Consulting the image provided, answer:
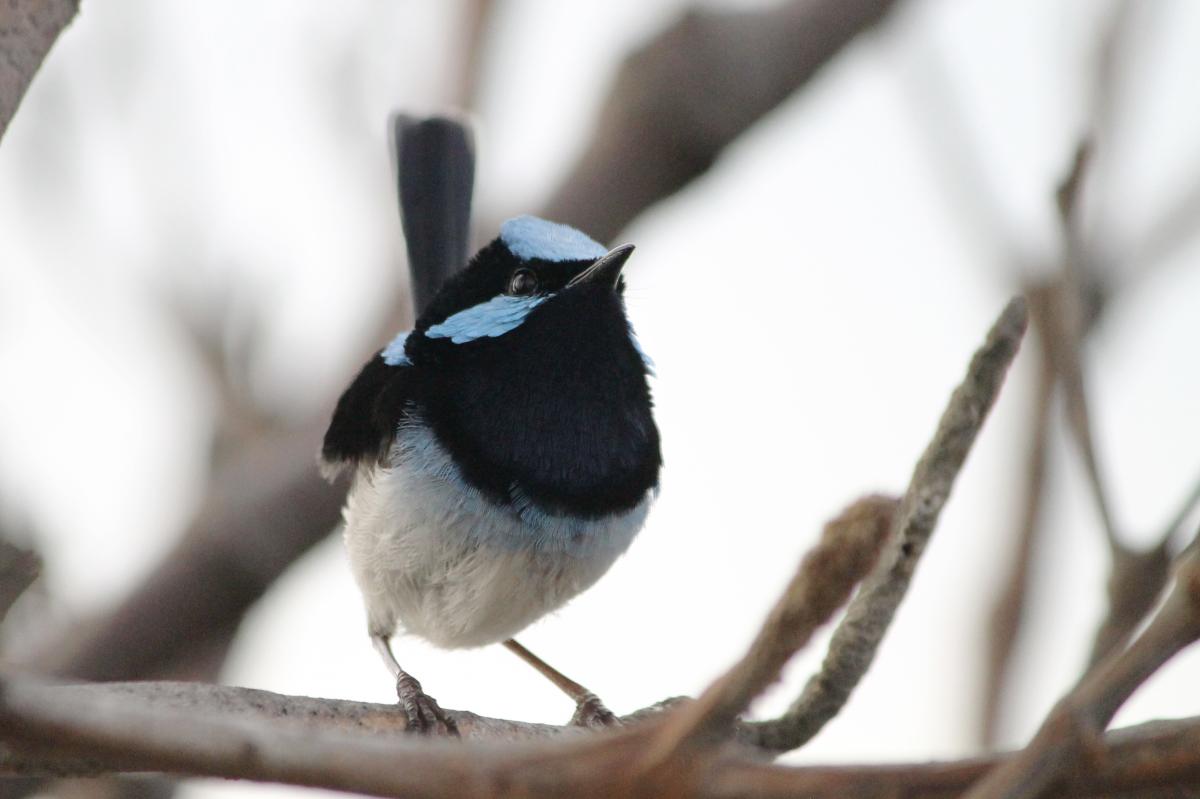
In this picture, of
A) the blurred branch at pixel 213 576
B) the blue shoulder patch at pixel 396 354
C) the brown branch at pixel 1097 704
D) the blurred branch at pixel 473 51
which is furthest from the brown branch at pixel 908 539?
the blurred branch at pixel 473 51

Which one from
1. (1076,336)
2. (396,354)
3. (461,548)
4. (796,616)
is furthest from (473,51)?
(796,616)

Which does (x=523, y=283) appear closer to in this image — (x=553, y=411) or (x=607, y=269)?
(x=607, y=269)

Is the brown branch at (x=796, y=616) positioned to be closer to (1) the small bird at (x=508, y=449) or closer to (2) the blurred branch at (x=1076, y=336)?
(2) the blurred branch at (x=1076, y=336)

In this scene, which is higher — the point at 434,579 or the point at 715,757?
the point at 715,757

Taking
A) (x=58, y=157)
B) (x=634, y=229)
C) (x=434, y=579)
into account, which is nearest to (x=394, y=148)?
(x=634, y=229)

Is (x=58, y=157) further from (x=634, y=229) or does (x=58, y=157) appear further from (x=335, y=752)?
(x=335, y=752)

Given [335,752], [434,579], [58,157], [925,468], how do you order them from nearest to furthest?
[335,752]
[925,468]
[434,579]
[58,157]

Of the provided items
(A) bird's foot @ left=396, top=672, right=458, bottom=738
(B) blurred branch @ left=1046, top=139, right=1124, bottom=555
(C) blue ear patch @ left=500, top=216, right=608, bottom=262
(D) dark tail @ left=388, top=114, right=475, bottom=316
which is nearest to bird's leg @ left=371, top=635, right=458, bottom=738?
(A) bird's foot @ left=396, top=672, right=458, bottom=738
